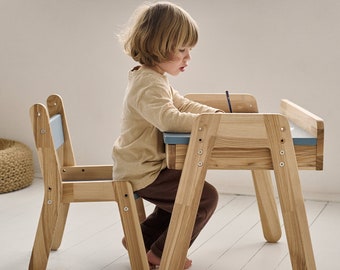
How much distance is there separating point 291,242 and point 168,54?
1.93 ft

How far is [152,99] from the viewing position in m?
1.66

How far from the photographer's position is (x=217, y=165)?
1.54 metres

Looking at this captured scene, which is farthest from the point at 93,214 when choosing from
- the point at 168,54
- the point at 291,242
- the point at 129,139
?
the point at 291,242

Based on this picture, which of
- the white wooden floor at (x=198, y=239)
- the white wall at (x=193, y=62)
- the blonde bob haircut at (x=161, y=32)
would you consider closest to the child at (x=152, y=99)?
the blonde bob haircut at (x=161, y=32)

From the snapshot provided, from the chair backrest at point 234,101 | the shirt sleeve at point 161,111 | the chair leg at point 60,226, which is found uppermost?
the shirt sleeve at point 161,111

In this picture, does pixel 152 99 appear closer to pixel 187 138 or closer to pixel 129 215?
pixel 187 138

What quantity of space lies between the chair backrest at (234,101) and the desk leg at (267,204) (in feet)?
0.65

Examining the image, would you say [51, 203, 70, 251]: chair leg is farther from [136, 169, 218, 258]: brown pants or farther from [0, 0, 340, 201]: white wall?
[0, 0, 340, 201]: white wall

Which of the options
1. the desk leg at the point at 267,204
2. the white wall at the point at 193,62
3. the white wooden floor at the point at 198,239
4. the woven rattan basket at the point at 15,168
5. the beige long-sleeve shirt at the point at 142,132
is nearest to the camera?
the beige long-sleeve shirt at the point at 142,132

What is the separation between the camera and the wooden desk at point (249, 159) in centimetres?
151

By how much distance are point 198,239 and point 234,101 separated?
479mm

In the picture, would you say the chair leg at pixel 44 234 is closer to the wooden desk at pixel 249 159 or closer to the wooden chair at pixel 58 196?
the wooden chair at pixel 58 196

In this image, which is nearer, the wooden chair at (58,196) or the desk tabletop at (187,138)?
the desk tabletop at (187,138)

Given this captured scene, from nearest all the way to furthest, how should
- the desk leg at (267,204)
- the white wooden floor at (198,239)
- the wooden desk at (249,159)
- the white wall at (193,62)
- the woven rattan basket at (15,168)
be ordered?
the wooden desk at (249,159) → the white wooden floor at (198,239) → the desk leg at (267,204) → the white wall at (193,62) → the woven rattan basket at (15,168)
